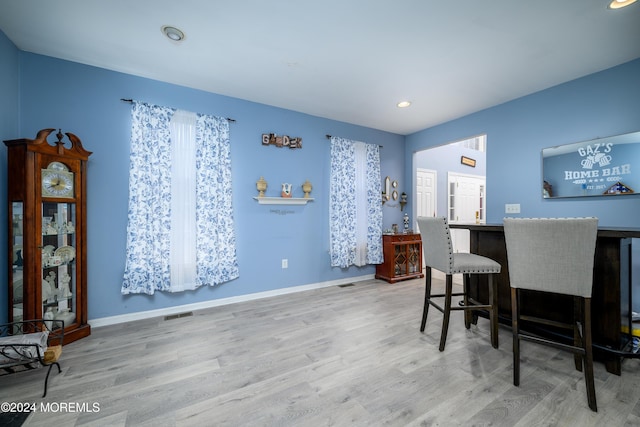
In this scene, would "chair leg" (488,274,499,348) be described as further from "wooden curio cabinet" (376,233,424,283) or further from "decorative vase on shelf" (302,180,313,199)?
"decorative vase on shelf" (302,180,313,199)

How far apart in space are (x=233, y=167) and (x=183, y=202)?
0.74 m

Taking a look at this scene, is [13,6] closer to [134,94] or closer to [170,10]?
[134,94]

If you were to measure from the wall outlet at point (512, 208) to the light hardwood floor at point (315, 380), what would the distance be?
5.28ft

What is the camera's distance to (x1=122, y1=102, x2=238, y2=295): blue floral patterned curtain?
269 centimetres

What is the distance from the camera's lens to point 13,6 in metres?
1.82

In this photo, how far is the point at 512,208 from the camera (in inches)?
131

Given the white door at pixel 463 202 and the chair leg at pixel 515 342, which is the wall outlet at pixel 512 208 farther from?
the white door at pixel 463 202

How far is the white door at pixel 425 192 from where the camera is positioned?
17.0 feet

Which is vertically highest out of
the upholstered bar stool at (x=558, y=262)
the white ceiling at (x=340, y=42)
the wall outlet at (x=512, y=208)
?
the white ceiling at (x=340, y=42)


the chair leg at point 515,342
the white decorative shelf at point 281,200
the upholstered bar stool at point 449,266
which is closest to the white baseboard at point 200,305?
the white decorative shelf at point 281,200

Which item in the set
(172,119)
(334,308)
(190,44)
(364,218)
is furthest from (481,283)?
(172,119)

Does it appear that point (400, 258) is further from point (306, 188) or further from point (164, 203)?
point (164, 203)

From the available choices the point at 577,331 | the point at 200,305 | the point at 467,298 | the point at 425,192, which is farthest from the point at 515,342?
the point at 425,192

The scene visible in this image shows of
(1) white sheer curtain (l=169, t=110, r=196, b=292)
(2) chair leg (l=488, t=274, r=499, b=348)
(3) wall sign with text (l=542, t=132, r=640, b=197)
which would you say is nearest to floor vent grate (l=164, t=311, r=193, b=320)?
(1) white sheer curtain (l=169, t=110, r=196, b=292)
